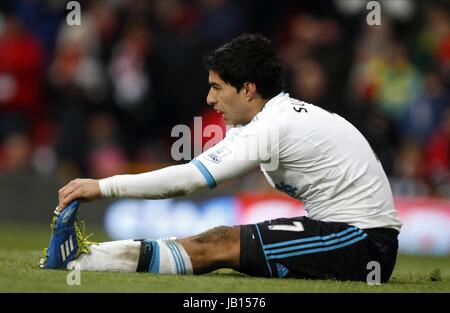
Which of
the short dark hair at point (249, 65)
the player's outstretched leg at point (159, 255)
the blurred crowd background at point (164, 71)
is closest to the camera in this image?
the player's outstretched leg at point (159, 255)

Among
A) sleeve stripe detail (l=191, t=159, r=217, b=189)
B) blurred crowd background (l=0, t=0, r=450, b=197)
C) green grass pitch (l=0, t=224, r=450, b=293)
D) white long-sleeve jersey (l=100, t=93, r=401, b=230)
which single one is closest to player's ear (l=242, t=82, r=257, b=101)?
white long-sleeve jersey (l=100, t=93, r=401, b=230)

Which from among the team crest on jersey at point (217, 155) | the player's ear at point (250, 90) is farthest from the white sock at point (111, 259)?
the player's ear at point (250, 90)

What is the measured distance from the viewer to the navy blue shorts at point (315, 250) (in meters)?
6.85

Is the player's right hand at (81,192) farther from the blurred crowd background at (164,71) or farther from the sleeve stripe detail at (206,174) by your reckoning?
the blurred crowd background at (164,71)

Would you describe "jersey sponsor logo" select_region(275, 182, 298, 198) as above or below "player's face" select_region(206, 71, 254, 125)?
below

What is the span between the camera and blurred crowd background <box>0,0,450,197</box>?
14578mm

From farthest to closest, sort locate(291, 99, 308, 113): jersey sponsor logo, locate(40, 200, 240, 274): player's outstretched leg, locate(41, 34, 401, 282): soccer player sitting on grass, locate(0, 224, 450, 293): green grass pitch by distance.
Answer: locate(291, 99, 308, 113): jersey sponsor logo < locate(40, 200, 240, 274): player's outstretched leg < locate(41, 34, 401, 282): soccer player sitting on grass < locate(0, 224, 450, 293): green grass pitch

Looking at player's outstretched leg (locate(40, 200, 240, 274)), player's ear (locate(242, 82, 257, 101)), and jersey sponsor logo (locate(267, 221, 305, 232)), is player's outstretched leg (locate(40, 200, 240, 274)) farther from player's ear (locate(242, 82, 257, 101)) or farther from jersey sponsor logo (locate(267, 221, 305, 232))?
player's ear (locate(242, 82, 257, 101))

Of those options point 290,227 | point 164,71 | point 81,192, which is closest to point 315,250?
point 290,227

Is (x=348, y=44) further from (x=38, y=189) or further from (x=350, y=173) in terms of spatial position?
(x=350, y=173)

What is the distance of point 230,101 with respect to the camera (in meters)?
7.17

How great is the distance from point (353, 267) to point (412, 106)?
26.1ft

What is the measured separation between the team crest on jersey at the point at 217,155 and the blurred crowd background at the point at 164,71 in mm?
7673

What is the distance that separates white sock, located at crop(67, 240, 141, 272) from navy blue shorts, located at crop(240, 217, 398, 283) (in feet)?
2.44
